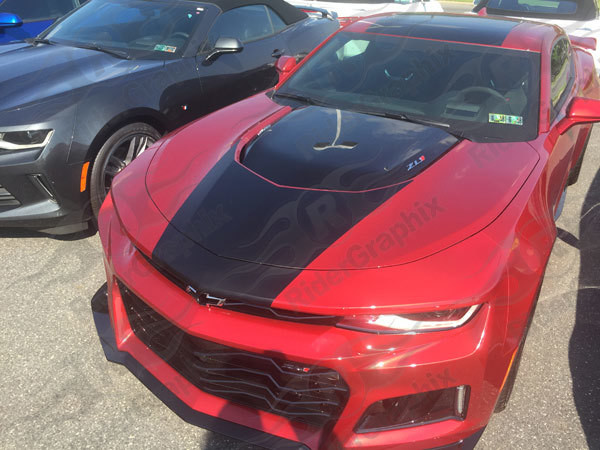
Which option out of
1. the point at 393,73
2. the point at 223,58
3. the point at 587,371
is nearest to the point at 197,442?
the point at 587,371

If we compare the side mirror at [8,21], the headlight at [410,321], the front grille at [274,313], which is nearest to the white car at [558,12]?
the side mirror at [8,21]

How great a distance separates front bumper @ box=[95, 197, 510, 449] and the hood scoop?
63 centimetres

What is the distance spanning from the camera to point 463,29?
304 cm

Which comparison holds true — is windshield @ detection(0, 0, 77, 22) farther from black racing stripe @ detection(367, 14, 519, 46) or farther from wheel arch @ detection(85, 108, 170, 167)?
black racing stripe @ detection(367, 14, 519, 46)

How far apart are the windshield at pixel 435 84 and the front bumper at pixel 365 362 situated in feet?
3.76

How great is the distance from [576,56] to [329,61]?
2.09m

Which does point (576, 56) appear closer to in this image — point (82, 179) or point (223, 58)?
point (223, 58)

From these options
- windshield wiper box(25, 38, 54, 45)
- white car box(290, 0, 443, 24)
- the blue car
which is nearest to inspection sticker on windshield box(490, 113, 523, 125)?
windshield wiper box(25, 38, 54, 45)

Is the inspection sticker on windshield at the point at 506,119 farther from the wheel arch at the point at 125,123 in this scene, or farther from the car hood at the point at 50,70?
the car hood at the point at 50,70

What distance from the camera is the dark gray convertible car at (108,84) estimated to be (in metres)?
2.88

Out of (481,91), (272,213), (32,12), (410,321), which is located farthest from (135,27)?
(410,321)

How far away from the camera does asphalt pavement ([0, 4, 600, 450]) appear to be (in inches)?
78.1

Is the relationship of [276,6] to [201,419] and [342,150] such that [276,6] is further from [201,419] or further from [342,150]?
[201,419]

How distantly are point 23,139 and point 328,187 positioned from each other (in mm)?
1828
